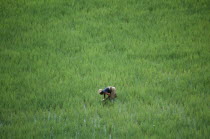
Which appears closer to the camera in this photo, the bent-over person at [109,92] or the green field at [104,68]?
the green field at [104,68]

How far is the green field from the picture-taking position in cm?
414

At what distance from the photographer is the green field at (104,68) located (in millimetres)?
4145

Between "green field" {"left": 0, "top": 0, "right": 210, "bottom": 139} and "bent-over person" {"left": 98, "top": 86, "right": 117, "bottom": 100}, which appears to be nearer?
"green field" {"left": 0, "top": 0, "right": 210, "bottom": 139}

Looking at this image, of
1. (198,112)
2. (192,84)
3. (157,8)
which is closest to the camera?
(198,112)

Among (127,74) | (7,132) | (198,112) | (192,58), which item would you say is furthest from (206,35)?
(7,132)

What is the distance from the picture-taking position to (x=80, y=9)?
8.67 metres

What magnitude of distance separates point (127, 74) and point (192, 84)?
1204 millimetres

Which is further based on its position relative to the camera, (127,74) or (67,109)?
(127,74)

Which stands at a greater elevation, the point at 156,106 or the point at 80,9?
the point at 80,9

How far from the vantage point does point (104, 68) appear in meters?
5.87

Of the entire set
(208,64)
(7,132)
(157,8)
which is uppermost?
(157,8)

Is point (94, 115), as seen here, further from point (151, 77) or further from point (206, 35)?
point (206, 35)

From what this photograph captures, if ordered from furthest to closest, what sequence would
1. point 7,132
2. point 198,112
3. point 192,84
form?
point 192,84
point 198,112
point 7,132

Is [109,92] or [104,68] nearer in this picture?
[109,92]
